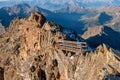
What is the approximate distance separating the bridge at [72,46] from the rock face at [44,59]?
1.15 m

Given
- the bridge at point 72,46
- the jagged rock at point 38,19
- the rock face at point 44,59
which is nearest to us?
the rock face at point 44,59

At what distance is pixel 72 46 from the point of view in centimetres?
6881

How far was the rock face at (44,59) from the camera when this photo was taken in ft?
172

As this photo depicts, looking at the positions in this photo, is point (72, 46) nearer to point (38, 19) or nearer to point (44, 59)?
point (44, 59)

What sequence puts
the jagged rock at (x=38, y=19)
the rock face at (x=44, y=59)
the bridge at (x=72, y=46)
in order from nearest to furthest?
1. the rock face at (x=44, y=59)
2. the bridge at (x=72, y=46)
3. the jagged rock at (x=38, y=19)

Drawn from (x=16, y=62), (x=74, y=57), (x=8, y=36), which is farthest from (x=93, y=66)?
(x=8, y=36)

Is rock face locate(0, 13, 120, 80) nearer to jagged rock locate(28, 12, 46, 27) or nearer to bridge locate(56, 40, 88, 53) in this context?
jagged rock locate(28, 12, 46, 27)

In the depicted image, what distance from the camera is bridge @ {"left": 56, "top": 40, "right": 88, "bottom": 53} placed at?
65875mm

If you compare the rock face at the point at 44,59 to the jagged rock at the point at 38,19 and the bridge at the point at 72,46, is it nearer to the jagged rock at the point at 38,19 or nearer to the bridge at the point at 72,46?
the jagged rock at the point at 38,19

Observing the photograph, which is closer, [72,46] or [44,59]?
[72,46]

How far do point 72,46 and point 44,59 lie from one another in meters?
6.89

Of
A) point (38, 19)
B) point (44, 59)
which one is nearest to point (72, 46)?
point (44, 59)

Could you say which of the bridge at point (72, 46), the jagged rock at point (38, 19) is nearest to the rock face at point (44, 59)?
the jagged rock at point (38, 19)

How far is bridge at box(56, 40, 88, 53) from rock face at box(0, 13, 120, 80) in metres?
1.15
